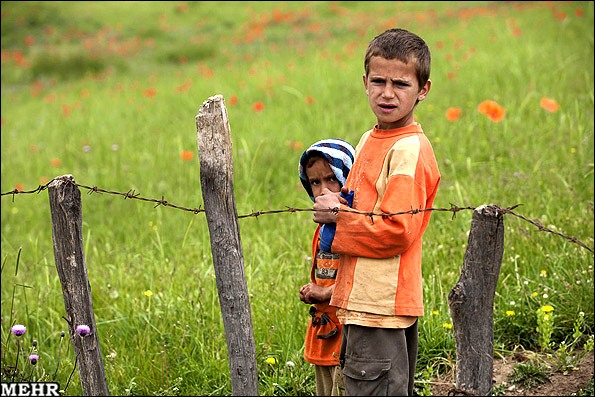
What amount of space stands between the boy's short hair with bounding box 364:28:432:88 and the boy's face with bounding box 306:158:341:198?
1.49ft

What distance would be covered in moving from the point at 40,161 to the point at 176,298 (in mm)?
4258

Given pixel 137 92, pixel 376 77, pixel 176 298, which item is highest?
pixel 137 92

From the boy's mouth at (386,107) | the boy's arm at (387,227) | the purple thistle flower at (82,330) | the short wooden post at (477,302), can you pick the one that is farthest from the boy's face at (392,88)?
the purple thistle flower at (82,330)

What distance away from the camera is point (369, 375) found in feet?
6.69

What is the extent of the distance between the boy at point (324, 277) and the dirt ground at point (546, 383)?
2.41 feet

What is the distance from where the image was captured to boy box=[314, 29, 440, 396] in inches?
77.2

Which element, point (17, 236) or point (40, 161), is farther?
point (40, 161)

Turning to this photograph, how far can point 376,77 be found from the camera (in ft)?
6.62

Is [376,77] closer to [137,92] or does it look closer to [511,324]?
[511,324]

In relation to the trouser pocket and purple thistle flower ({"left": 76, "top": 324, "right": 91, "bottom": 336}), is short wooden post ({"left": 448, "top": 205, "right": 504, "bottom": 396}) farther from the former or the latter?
purple thistle flower ({"left": 76, "top": 324, "right": 91, "bottom": 336})

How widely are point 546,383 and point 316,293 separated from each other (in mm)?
1385

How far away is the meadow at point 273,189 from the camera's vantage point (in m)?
3.23

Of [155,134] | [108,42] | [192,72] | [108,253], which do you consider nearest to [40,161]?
[155,134]

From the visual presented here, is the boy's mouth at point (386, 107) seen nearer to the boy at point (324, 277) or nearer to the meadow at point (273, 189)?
the boy at point (324, 277)
